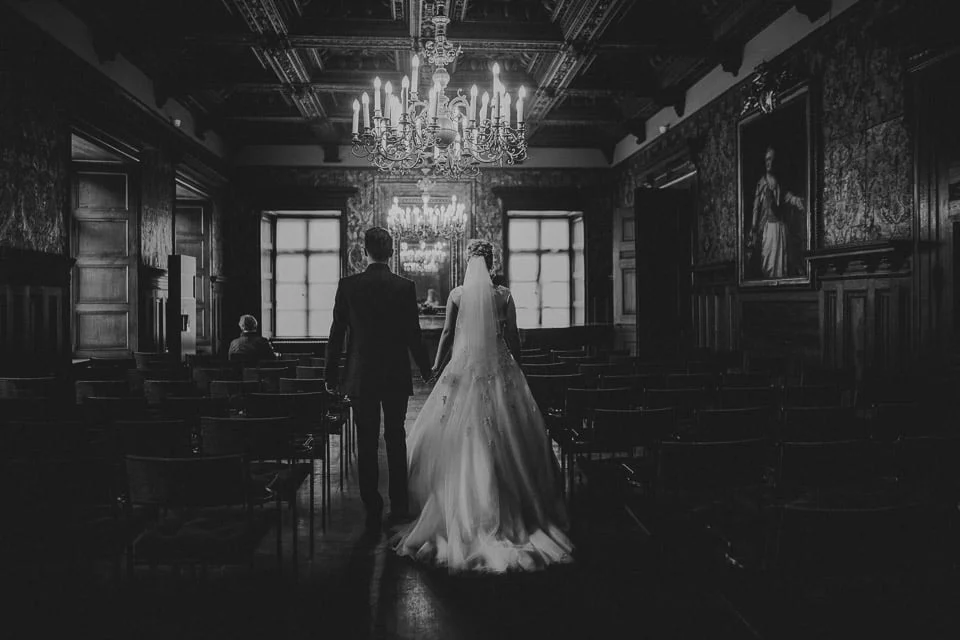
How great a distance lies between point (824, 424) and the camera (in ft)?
12.4

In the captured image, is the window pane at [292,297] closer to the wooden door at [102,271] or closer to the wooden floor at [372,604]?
the wooden door at [102,271]

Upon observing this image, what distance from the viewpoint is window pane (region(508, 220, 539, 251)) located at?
1546 centimetres

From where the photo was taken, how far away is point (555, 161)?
Answer: 1513cm

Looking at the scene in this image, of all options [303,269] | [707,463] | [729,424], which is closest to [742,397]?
[729,424]

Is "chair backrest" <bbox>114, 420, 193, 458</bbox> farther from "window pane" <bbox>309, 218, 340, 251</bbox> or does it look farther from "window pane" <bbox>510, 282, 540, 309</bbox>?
"window pane" <bbox>510, 282, 540, 309</bbox>

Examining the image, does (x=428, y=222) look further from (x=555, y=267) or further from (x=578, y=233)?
(x=578, y=233)

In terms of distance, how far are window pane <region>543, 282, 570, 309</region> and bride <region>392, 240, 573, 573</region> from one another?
1114 cm

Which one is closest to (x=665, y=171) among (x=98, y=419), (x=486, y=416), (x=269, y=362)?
(x=269, y=362)

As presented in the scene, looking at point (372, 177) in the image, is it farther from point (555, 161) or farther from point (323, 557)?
point (323, 557)

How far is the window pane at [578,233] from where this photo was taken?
1533 cm

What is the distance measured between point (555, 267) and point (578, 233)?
858mm

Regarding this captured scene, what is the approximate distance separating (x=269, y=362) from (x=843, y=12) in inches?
252

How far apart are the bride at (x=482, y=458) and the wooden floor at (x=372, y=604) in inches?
6.5

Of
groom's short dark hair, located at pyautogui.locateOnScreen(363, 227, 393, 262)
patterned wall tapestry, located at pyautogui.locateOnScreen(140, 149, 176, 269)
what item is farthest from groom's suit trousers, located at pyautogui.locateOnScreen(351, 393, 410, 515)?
patterned wall tapestry, located at pyautogui.locateOnScreen(140, 149, 176, 269)
